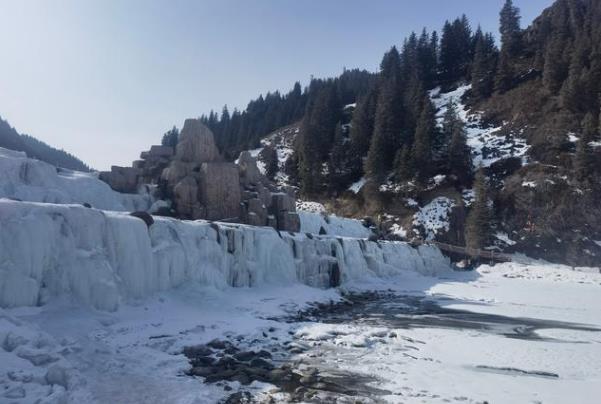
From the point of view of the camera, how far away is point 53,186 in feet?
74.7

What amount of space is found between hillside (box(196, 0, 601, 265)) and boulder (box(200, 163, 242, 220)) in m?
21.3

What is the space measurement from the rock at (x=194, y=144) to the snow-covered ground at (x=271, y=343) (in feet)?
45.9

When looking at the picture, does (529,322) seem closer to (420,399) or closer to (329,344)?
(329,344)

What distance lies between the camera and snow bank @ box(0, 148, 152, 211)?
68.1 ft

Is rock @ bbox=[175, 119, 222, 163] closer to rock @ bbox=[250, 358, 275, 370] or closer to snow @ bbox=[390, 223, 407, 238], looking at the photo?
rock @ bbox=[250, 358, 275, 370]

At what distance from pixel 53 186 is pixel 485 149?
4443 cm

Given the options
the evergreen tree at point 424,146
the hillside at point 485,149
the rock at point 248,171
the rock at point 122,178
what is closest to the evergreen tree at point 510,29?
the hillside at point 485,149

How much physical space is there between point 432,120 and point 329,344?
45465 millimetres

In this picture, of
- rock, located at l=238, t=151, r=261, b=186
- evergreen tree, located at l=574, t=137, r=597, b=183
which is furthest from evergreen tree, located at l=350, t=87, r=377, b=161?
rock, located at l=238, t=151, r=261, b=186

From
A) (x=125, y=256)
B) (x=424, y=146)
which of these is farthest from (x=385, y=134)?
(x=125, y=256)

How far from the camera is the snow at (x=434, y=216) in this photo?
144 ft

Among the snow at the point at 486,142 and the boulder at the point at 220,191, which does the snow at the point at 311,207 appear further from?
the boulder at the point at 220,191

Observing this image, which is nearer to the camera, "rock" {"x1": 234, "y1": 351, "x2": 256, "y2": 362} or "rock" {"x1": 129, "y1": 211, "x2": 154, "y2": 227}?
"rock" {"x1": 234, "y1": 351, "x2": 256, "y2": 362}

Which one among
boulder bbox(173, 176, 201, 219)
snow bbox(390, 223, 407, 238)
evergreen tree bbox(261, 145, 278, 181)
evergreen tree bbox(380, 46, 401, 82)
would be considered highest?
evergreen tree bbox(380, 46, 401, 82)
